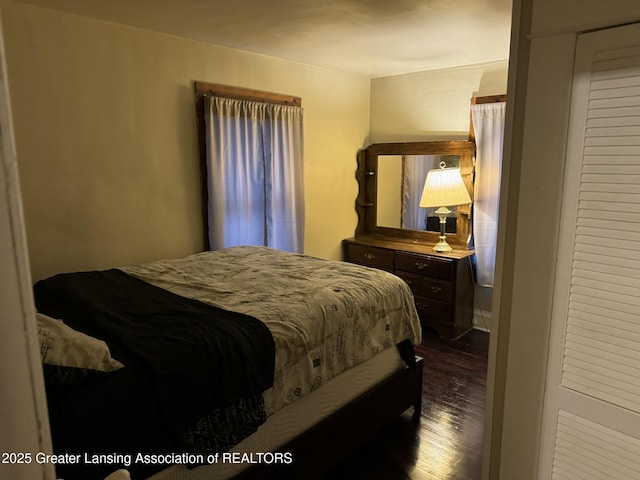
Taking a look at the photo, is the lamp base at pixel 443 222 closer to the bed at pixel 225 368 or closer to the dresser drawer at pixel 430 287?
the dresser drawer at pixel 430 287

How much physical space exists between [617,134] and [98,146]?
290cm

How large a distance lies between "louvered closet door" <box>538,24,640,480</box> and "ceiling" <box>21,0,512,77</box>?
1547 mm

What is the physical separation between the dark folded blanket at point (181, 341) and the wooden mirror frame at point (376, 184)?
278 centimetres

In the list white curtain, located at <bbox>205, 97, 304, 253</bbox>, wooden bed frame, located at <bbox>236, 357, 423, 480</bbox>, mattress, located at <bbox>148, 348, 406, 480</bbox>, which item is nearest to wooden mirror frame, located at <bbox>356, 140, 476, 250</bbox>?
white curtain, located at <bbox>205, 97, 304, 253</bbox>

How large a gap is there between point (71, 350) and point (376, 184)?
377 centimetres

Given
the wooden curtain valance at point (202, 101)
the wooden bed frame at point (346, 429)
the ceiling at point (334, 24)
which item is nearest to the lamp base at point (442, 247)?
the wooden bed frame at point (346, 429)

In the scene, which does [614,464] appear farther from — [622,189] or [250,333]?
[250,333]

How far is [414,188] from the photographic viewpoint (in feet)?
14.4

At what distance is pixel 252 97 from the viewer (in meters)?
3.63

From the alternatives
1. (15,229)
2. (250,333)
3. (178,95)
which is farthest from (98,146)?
(15,229)

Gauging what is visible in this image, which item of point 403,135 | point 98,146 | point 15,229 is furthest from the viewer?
point 403,135

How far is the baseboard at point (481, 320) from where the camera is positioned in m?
4.11

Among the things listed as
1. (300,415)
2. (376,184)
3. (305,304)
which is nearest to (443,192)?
(376,184)

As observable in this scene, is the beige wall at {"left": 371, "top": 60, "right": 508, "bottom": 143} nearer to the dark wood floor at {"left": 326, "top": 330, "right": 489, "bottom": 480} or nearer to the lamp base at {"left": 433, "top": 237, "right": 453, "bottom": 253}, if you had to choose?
the lamp base at {"left": 433, "top": 237, "right": 453, "bottom": 253}
